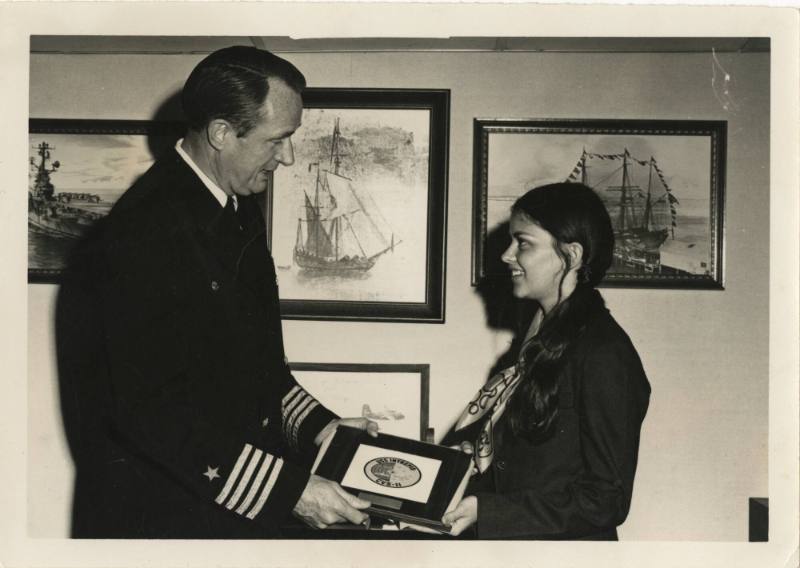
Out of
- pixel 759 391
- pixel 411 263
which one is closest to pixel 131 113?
pixel 411 263

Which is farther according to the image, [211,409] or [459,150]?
[459,150]

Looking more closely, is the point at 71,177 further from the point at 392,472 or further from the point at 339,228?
the point at 392,472

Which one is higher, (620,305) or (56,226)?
(56,226)

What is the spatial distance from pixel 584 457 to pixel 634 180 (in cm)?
106

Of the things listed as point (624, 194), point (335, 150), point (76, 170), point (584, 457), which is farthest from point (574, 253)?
point (76, 170)

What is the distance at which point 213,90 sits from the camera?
1611mm

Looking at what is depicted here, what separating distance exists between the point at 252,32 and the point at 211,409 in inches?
34.3

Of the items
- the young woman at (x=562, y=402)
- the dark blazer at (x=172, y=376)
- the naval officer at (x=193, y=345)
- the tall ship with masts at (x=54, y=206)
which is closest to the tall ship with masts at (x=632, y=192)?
the young woman at (x=562, y=402)

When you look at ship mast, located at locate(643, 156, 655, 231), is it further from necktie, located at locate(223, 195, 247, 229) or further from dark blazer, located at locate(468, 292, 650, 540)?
necktie, located at locate(223, 195, 247, 229)

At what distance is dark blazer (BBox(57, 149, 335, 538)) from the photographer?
151 cm

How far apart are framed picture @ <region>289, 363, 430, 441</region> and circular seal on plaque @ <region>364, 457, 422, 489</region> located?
26.7 inches

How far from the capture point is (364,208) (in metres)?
2.29

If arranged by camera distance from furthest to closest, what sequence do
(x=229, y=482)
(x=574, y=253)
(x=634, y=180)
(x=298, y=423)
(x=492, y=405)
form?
(x=634, y=180), (x=298, y=423), (x=492, y=405), (x=574, y=253), (x=229, y=482)

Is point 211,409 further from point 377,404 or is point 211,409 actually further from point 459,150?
point 459,150
